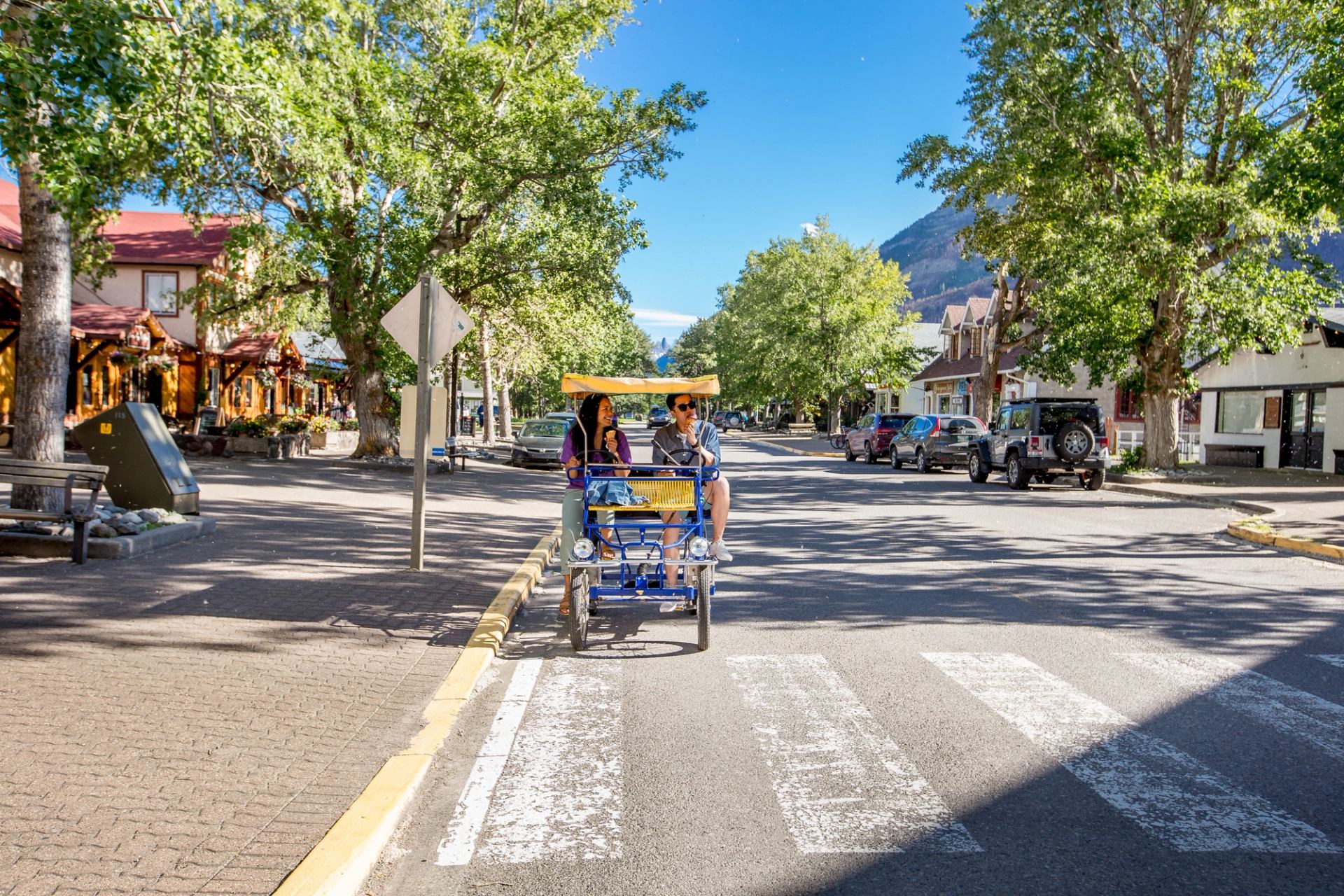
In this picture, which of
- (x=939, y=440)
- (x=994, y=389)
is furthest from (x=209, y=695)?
(x=994, y=389)

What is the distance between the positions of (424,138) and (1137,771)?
2186cm

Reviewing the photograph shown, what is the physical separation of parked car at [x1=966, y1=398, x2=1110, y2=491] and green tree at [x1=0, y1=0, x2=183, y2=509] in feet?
58.9

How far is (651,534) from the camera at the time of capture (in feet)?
28.2

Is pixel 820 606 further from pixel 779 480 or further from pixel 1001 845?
pixel 779 480

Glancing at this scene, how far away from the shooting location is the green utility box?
1180cm

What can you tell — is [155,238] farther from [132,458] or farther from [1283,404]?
[1283,404]

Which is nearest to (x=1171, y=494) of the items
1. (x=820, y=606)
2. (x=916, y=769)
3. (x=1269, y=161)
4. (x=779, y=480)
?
(x=1269, y=161)

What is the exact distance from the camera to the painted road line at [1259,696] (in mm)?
5543

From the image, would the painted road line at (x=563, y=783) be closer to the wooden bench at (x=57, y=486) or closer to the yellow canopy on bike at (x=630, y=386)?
the yellow canopy on bike at (x=630, y=386)

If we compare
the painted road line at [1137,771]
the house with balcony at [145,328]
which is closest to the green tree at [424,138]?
the house with balcony at [145,328]

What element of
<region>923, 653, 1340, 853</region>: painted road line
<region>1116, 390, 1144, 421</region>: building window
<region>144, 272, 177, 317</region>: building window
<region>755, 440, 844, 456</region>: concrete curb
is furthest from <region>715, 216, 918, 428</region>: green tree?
<region>923, 653, 1340, 853</region>: painted road line

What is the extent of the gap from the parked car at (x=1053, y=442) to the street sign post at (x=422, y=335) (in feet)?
53.6

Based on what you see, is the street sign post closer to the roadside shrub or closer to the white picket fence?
the roadside shrub

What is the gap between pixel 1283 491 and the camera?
22.3 m
